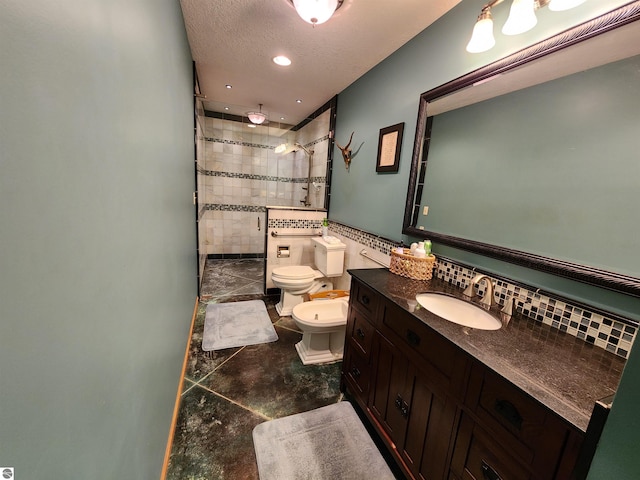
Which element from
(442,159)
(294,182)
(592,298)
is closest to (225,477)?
(592,298)

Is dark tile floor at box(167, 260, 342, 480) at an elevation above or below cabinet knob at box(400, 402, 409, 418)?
below

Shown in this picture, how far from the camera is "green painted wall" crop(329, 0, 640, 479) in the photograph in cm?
40

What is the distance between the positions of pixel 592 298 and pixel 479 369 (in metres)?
0.58

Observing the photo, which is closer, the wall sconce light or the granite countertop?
the granite countertop

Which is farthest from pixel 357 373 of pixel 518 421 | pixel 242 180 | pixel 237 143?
pixel 237 143

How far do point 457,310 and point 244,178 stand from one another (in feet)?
13.6

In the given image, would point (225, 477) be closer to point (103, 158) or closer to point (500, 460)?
point (500, 460)

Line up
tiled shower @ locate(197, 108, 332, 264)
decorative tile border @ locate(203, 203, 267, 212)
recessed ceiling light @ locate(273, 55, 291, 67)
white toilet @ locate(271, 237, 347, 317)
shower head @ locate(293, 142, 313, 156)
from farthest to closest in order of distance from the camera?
decorative tile border @ locate(203, 203, 267, 212) < tiled shower @ locate(197, 108, 332, 264) < shower head @ locate(293, 142, 313, 156) < white toilet @ locate(271, 237, 347, 317) < recessed ceiling light @ locate(273, 55, 291, 67)

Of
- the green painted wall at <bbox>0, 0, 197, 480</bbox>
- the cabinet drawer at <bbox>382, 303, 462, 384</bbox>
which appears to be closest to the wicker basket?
the cabinet drawer at <bbox>382, 303, 462, 384</bbox>

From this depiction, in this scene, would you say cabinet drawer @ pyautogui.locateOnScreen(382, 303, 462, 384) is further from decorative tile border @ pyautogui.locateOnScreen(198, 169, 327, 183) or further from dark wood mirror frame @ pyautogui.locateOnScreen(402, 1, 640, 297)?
decorative tile border @ pyautogui.locateOnScreen(198, 169, 327, 183)

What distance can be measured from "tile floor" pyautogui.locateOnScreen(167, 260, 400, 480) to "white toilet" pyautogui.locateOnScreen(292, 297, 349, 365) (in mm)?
76

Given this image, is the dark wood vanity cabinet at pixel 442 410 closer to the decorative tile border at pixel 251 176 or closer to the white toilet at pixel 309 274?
the white toilet at pixel 309 274

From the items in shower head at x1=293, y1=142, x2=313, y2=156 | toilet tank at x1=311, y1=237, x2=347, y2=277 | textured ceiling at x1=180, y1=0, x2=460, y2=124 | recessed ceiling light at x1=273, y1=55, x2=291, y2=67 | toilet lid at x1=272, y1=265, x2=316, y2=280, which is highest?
textured ceiling at x1=180, y1=0, x2=460, y2=124

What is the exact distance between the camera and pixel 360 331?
5.17ft
